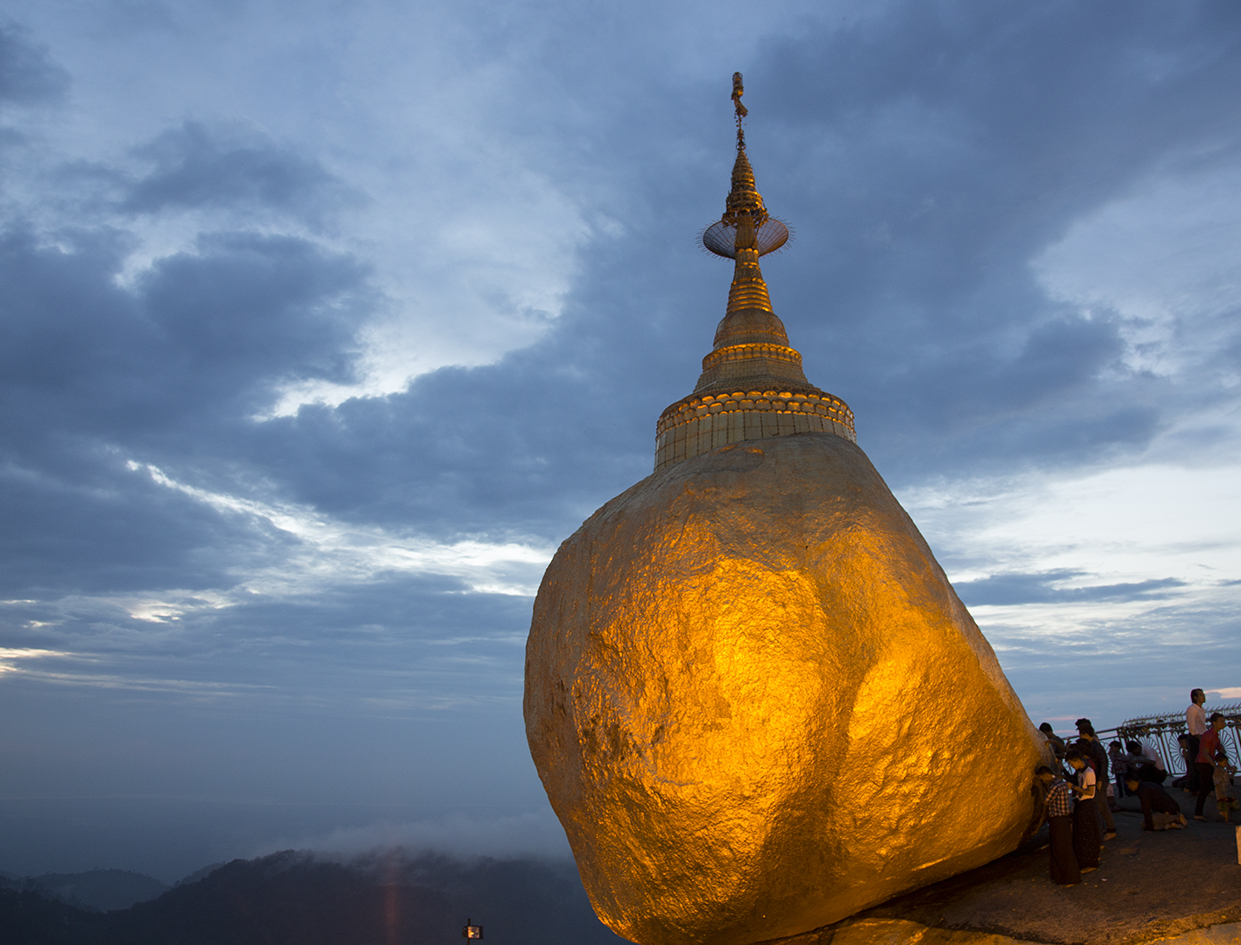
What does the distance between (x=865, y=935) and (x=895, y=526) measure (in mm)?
4529

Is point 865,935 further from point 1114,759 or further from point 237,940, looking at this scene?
point 237,940

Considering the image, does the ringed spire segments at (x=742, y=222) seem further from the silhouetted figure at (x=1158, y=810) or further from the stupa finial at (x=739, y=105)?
the silhouetted figure at (x=1158, y=810)

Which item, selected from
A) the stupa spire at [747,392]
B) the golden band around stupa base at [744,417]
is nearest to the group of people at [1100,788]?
the stupa spire at [747,392]

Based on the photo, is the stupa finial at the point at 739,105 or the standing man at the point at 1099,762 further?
the stupa finial at the point at 739,105

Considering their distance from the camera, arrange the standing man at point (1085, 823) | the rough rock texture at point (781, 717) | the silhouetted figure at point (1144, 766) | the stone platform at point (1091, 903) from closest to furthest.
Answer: the stone platform at point (1091, 903) → the rough rock texture at point (781, 717) → the standing man at point (1085, 823) → the silhouetted figure at point (1144, 766)

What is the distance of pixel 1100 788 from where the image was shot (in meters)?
10.6

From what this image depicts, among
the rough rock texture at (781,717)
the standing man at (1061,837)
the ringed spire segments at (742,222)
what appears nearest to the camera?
the rough rock texture at (781,717)

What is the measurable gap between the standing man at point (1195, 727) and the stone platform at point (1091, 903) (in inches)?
53.1

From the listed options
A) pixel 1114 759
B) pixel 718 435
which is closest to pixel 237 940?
pixel 718 435

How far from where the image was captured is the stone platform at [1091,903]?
7.46 m

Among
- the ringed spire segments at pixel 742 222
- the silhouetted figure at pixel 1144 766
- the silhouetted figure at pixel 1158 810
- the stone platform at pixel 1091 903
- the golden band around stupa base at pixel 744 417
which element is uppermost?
the ringed spire segments at pixel 742 222

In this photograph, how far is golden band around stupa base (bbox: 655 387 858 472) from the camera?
21.9 meters

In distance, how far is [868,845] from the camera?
8453mm

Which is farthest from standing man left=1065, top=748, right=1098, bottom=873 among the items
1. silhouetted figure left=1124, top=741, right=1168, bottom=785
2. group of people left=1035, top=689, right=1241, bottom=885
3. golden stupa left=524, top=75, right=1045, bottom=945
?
silhouetted figure left=1124, top=741, right=1168, bottom=785
